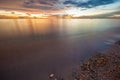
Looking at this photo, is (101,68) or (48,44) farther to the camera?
(48,44)

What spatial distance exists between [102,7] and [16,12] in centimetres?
161

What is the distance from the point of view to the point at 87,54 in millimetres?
2744

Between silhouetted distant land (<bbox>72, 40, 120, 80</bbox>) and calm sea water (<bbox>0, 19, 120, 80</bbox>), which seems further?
calm sea water (<bbox>0, 19, 120, 80</bbox>)

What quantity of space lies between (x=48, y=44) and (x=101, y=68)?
4.16 ft

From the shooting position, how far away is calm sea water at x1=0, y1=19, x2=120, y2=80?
2.24 metres

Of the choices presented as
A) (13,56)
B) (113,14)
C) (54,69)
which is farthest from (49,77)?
(113,14)

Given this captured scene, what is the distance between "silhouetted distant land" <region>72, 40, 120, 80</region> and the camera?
197 centimetres

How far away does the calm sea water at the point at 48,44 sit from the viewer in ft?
7.34

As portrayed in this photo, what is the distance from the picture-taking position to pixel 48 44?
2924mm

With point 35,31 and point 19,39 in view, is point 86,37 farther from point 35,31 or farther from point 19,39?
point 19,39

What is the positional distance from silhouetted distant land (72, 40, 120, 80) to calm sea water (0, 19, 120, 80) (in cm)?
16

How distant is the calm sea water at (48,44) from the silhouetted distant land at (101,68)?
6.5 inches

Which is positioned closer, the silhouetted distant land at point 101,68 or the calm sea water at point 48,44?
the silhouetted distant land at point 101,68

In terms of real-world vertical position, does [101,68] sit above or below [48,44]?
below
